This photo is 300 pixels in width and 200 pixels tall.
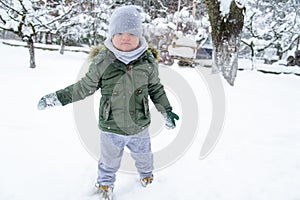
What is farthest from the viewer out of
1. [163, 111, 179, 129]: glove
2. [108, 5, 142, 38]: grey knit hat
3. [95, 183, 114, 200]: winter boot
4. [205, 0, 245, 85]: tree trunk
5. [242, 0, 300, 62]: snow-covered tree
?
[242, 0, 300, 62]: snow-covered tree

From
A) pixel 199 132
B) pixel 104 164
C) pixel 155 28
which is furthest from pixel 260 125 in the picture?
pixel 155 28

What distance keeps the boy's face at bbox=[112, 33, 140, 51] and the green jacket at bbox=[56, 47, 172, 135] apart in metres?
0.07

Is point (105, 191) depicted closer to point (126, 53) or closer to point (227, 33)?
point (126, 53)

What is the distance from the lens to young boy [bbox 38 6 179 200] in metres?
1.55

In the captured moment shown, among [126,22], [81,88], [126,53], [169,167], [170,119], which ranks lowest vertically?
[169,167]

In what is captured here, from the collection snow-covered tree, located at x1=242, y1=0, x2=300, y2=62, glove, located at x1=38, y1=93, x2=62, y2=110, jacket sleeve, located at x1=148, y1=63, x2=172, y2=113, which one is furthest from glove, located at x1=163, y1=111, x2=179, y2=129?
snow-covered tree, located at x1=242, y1=0, x2=300, y2=62

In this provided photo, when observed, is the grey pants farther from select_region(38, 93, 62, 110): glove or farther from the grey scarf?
the grey scarf

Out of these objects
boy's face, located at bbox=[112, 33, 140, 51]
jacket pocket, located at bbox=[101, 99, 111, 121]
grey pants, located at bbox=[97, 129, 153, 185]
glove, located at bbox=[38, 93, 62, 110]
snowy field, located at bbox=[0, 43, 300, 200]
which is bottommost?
snowy field, located at bbox=[0, 43, 300, 200]

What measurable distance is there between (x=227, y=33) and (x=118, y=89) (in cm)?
406

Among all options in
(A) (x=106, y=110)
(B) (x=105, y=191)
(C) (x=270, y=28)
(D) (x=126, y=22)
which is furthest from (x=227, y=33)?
(C) (x=270, y=28)

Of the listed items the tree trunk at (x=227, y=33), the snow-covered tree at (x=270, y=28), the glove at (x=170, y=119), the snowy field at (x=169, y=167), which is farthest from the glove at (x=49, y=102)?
the snow-covered tree at (x=270, y=28)

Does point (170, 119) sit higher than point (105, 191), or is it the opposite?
point (170, 119)

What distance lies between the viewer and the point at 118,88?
62.2 inches

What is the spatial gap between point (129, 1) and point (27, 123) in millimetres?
13164
